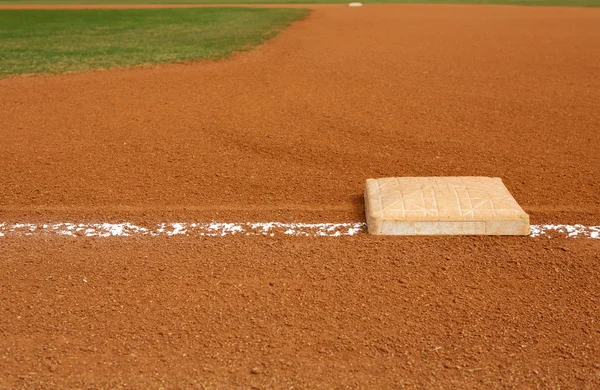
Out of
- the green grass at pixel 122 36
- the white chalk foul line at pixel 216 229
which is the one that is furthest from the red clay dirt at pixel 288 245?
the green grass at pixel 122 36

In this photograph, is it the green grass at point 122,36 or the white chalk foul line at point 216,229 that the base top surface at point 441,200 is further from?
the green grass at point 122,36

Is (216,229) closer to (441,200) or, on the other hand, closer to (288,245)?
(288,245)

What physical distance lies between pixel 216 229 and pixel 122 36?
1063 cm

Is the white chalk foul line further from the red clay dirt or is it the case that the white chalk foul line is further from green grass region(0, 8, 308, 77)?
A: green grass region(0, 8, 308, 77)

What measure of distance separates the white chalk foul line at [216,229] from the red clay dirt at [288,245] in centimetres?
11

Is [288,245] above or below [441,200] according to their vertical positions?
below

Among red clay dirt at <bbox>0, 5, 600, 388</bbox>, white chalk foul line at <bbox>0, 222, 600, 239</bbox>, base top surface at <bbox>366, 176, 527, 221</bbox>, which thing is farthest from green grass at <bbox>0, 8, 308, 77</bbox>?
base top surface at <bbox>366, 176, 527, 221</bbox>

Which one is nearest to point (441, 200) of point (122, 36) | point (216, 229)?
point (216, 229)

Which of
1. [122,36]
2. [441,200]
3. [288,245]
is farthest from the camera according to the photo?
[122,36]

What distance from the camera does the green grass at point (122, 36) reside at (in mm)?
10109

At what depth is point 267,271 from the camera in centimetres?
365

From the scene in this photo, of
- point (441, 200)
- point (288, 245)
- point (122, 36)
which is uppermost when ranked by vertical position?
point (122, 36)

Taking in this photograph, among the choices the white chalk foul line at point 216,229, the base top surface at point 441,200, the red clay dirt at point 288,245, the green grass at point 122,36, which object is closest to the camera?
the red clay dirt at point 288,245

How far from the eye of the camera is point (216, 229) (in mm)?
4203
